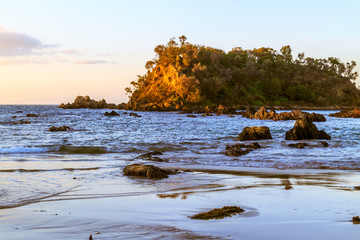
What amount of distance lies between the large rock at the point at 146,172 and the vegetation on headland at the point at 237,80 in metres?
Answer: 85.0

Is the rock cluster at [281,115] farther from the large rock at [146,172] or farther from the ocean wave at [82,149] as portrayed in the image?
the large rock at [146,172]

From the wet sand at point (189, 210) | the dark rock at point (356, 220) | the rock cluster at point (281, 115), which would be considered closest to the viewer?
the wet sand at point (189, 210)

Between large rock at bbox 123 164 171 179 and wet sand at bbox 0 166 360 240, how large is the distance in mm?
405

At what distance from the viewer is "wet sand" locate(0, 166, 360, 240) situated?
15.3 ft

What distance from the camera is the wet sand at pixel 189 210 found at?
4648 millimetres

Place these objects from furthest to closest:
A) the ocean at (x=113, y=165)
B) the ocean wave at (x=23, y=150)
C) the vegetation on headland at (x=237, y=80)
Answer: the vegetation on headland at (x=237, y=80), the ocean wave at (x=23, y=150), the ocean at (x=113, y=165)

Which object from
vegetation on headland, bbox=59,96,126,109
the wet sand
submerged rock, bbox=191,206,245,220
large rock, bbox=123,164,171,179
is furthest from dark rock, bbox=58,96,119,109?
submerged rock, bbox=191,206,245,220

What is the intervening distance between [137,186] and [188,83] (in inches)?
3435

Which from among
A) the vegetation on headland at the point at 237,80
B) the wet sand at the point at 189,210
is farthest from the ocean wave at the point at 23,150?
the vegetation on headland at the point at 237,80

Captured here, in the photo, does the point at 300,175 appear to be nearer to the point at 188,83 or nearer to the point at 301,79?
the point at 188,83

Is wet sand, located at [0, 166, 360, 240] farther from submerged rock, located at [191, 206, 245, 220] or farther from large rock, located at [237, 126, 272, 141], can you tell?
large rock, located at [237, 126, 272, 141]

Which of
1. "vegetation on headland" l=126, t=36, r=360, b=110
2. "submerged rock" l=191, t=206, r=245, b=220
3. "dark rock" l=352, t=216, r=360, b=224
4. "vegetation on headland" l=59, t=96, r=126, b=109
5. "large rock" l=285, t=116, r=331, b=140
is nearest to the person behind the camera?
"dark rock" l=352, t=216, r=360, b=224

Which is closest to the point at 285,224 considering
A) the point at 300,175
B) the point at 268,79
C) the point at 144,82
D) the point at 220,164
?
the point at 300,175

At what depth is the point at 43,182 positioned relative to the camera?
29.2 ft
